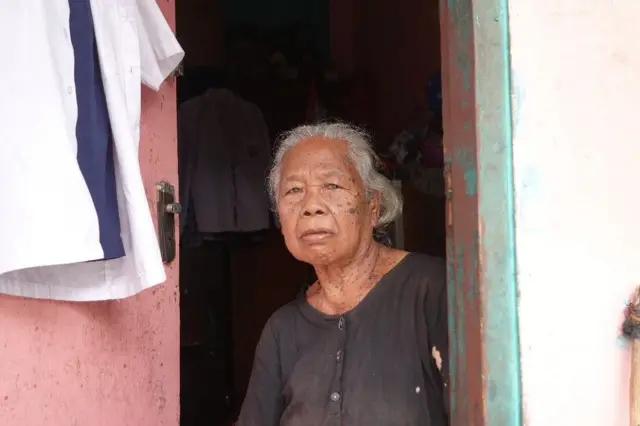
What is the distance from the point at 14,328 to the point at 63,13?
58cm

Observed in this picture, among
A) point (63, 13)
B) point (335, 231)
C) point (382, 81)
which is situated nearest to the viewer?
point (63, 13)

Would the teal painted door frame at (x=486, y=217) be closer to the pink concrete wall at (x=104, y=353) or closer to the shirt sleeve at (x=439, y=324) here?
the shirt sleeve at (x=439, y=324)

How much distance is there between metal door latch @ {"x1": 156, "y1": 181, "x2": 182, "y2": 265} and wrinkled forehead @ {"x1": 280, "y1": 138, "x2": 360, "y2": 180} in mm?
318

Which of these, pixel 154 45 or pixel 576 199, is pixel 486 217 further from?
pixel 154 45

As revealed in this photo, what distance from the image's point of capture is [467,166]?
1.04 meters

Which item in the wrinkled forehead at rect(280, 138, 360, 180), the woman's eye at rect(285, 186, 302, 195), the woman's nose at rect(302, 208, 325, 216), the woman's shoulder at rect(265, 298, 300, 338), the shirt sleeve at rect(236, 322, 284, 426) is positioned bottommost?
the shirt sleeve at rect(236, 322, 284, 426)

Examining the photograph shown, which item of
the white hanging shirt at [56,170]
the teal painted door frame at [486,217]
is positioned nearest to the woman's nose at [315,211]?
the white hanging shirt at [56,170]

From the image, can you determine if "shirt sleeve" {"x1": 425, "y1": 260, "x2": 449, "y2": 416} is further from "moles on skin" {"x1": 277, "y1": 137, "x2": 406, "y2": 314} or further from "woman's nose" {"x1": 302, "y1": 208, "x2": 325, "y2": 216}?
"woman's nose" {"x1": 302, "y1": 208, "x2": 325, "y2": 216}

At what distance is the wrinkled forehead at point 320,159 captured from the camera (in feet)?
5.52

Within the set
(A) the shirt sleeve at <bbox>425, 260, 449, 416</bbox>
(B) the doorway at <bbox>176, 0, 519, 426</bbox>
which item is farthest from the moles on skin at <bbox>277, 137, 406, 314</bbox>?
(B) the doorway at <bbox>176, 0, 519, 426</bbox>

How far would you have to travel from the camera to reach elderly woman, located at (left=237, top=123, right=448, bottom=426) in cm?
150

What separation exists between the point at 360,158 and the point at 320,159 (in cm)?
12

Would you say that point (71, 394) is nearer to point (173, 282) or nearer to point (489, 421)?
point (173, 282)

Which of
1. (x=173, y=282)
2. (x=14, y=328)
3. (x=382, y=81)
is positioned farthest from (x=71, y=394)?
(x=382, y=81)
